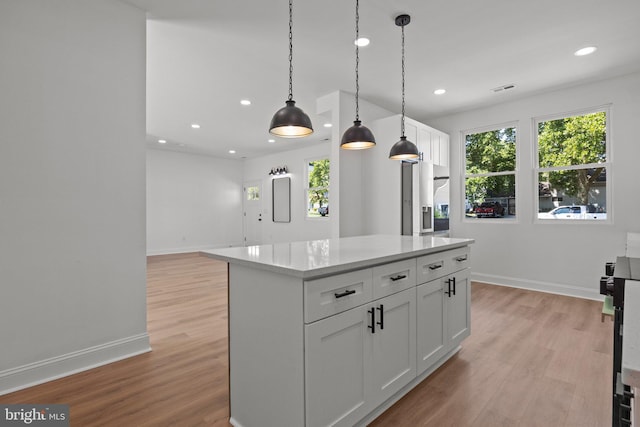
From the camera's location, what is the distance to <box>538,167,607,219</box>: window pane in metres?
4.07

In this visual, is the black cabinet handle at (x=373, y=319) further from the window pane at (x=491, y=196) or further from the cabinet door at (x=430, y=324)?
the window pane at (x=491, y=196)

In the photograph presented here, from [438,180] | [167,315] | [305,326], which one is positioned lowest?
[167,315]

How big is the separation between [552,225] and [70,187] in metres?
5.55

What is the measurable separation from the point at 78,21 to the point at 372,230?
3912mm

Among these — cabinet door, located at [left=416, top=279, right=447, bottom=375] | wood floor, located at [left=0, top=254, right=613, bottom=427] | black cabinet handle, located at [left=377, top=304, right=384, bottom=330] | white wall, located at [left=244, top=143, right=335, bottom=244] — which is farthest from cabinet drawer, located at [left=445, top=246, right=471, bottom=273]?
white wall, located at [left=244, top=143, right=335, bottom=244]

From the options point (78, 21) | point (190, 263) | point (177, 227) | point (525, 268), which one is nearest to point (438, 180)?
point (525, 268)

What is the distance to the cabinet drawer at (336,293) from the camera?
1330 mm

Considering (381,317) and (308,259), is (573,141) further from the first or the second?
(308,259)

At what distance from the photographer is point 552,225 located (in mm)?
4395

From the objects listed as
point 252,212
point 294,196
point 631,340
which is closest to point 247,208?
point 252,212

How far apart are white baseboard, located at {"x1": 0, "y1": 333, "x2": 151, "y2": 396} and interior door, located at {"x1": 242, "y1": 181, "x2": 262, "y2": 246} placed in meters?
6.91

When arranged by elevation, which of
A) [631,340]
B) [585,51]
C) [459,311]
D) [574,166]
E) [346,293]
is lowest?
[459,311]

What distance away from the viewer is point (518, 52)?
3.33 metres

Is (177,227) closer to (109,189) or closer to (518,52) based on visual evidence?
(109,189)
